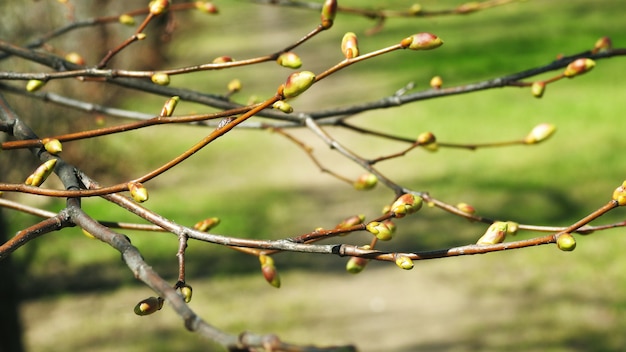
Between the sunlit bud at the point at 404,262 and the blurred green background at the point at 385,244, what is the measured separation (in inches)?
66.7

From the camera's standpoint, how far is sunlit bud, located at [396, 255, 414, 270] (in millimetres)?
1056

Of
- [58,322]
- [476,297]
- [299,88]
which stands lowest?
[58,322]

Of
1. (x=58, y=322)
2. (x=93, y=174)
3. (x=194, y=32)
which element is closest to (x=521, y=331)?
(x=58, y=322)

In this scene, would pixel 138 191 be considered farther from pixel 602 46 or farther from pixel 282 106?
pixel 602 46

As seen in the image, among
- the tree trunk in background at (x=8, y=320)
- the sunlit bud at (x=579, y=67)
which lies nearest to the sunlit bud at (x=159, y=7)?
the sunlit bud at (x=579, y=67)

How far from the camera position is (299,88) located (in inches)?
39.9

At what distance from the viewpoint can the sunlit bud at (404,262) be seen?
106cm

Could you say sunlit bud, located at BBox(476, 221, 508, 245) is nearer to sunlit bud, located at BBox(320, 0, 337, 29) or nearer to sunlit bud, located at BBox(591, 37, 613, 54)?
sunlit bud, located at BBox(320, 0, 337, 29)

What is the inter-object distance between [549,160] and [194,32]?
1082cm

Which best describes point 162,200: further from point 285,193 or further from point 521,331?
point 521,331

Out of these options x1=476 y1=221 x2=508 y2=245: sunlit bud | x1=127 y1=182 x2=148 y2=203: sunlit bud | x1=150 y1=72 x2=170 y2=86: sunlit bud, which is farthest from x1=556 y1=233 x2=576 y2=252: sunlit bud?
x1=150 y1=72 x2=170 y2=86: sunlit bud

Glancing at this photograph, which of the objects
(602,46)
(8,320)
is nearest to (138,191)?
(602,46)

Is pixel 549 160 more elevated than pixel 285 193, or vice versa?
pixel 549 160

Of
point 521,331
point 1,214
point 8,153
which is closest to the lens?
point 1,214
